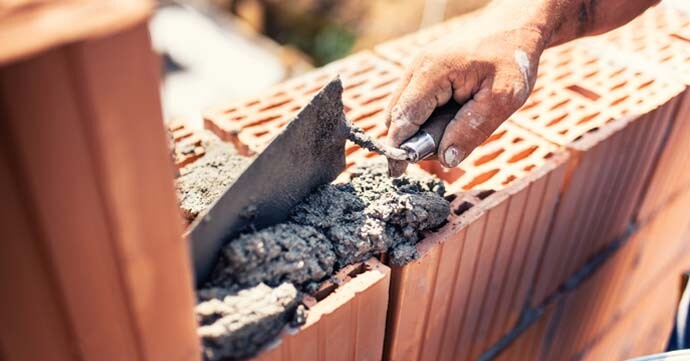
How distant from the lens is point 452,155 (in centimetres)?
170

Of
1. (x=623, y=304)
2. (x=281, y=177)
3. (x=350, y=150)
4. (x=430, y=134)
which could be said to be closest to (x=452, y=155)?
(x=430, y=134)

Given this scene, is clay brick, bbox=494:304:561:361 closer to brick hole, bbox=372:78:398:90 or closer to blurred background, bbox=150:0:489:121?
brick hole, bbox=372:78:398:90

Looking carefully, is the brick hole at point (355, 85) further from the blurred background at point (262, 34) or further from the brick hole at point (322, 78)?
the blurred background at point (262, 34)

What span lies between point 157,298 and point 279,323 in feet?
1.21

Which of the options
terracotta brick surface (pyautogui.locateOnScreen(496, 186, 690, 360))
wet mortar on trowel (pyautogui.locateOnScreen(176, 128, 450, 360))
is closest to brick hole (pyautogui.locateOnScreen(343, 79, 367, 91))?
wet mortar on trowel (pyautogui.locateOnScreen(176, 128, 450, 360))

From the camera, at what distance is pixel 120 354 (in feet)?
3.39

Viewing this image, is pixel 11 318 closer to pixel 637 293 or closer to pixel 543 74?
pixel 543 74

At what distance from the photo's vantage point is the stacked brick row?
Result: 1807 millimetres

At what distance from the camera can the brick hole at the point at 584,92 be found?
251 cm

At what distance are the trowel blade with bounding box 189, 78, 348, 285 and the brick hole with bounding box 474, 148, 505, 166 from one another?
68cm

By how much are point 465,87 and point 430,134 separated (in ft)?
0.62

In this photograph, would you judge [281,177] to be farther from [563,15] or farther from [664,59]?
[664,59]

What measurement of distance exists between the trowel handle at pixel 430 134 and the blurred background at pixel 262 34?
491 centimetres

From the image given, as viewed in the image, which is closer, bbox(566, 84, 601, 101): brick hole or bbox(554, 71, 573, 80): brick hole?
bbox(566, 84, 601, 101): brick hole
